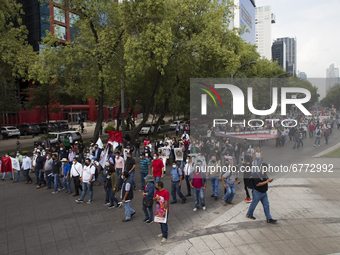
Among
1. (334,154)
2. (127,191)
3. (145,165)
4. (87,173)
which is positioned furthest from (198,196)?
(334,154)

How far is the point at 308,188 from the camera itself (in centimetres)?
1070

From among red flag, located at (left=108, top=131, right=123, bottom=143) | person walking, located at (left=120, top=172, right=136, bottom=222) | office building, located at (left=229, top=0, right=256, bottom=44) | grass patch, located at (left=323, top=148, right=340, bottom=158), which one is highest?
office building, located at (left=229, top=0, right=256, bottom=44)

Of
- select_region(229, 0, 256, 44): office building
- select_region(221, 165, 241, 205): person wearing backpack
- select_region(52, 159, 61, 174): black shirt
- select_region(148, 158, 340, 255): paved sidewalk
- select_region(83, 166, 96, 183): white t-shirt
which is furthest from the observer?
select_region(229, 0, 256, 44): office building

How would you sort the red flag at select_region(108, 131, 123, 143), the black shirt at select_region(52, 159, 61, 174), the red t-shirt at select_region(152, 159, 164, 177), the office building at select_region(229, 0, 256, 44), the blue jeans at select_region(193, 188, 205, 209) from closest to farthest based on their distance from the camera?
the blue jeans at select_region(193, 188, 205, 209)
the red t-shirt at select_region(152, 159, 164, 177)
the black shirt at select_region(52, 159, 61, 174)
the red flag at select_region(108, 131, 123, 143)
the office building at select_region(229, 0, 256, 44)

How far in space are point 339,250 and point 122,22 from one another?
18128 millimetres

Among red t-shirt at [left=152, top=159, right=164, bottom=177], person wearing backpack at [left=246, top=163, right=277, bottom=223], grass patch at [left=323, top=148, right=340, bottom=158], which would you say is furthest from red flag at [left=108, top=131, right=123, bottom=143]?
grass patch at [left=323, top=148, right=340, bottom=158]

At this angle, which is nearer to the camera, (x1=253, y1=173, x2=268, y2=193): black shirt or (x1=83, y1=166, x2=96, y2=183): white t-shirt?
(x1=253, y1=173, x2=268, y2=193): black shirt

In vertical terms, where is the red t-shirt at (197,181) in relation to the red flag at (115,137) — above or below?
below

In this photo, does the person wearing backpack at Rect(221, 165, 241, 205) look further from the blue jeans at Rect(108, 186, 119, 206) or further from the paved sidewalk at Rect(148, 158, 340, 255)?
the blue jeans at Rect(108, 186, 119, 206)

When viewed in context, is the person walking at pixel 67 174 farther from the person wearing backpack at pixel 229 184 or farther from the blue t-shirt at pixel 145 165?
the person wearing backpack at pixel 229 184

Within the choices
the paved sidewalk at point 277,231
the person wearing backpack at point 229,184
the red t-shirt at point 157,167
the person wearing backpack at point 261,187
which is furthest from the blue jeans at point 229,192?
the red t-shirt at point 157,167

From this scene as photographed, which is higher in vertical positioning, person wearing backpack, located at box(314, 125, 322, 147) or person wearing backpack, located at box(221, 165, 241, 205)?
person wearing backpack, located at box(314, 125, 322, 147)

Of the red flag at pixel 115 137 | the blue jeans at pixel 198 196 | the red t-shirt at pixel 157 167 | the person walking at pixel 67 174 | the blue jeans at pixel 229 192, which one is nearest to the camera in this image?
the blue jeans at pixel 198 196

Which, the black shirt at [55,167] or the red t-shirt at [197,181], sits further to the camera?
the black shirt at [55,167]
